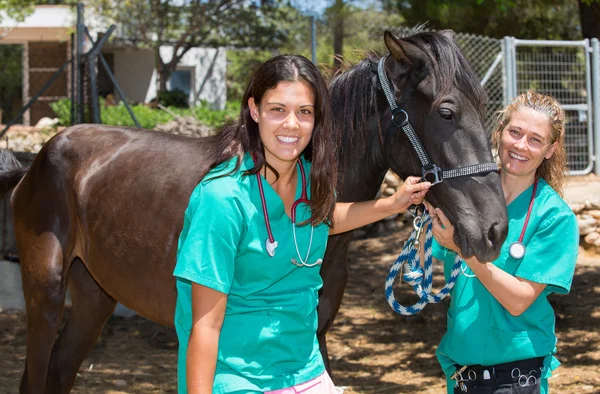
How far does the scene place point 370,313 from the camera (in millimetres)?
6793

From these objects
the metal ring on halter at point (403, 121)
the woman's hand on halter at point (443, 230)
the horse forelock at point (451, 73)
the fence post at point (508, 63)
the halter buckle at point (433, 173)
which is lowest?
the woman's hand on halter at point (443, 230)

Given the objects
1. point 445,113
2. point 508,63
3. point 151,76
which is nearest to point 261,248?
point 445,113

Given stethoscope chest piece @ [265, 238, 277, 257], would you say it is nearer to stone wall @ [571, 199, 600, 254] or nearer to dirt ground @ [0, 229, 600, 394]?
dirt ground @ [0, 229, 600, 394]

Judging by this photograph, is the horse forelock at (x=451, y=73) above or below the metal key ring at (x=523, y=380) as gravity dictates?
above

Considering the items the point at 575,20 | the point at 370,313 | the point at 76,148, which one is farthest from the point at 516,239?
the point at 575,20

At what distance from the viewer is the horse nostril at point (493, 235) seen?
2422 millimetres

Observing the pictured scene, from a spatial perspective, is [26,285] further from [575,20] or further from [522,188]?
[575,20]

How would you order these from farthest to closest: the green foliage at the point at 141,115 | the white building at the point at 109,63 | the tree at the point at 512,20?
the white building at the point at 109,63, the green foliage at the point at 141,115, the tree at the point at 512,20

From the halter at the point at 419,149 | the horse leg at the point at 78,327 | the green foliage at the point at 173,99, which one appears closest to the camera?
the halter at the point at 419,149

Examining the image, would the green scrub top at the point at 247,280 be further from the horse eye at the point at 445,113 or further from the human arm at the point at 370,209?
the horse eye at the point at 445,113

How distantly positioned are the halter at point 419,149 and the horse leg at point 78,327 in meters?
2.13

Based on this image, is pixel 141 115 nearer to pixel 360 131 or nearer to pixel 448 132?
pixel 360 131

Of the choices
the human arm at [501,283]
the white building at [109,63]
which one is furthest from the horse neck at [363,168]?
the white building at [109,63]

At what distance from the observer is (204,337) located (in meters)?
1.92
